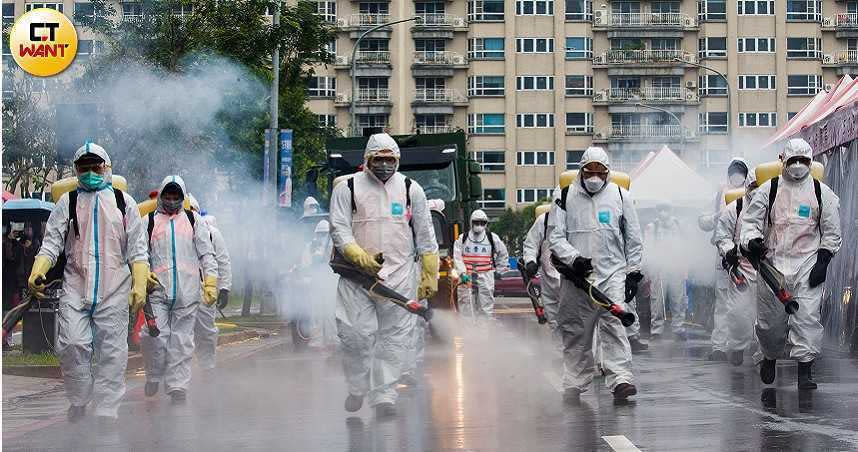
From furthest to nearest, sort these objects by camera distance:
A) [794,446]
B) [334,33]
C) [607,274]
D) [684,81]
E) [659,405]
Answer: [684,81] → [334,33] → [607,274] → [659,405] → [794,446]

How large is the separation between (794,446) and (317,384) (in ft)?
21.5

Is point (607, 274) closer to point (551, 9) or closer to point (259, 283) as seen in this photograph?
point (259, 283)

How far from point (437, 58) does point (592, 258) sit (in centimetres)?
7941

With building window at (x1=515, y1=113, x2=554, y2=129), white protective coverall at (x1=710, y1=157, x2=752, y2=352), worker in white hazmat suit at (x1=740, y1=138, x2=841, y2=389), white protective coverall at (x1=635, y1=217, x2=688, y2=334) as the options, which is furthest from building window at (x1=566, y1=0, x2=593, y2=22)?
worker in white hazmat suit at (x1=740, y1=138, x2=841, y2=389)

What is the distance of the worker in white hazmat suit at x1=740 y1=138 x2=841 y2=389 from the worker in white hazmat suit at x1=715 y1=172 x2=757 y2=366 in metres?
2.49

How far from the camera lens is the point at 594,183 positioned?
11.7 meters

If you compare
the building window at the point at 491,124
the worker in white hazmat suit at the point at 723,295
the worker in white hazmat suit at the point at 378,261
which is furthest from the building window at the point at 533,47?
the worker in white hazmat suit at the point at 378,261

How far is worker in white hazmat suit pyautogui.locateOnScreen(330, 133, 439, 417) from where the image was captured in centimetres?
1077

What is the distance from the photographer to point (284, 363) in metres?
17.3

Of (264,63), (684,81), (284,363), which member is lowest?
(284,363)

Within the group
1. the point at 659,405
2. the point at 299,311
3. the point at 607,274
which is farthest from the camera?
the point at 299,311

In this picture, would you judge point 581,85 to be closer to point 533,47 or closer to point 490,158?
point 533,47

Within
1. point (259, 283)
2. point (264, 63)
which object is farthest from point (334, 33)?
point (259, 283)

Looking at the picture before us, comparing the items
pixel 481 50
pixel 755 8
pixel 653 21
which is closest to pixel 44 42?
pixel 481 50
